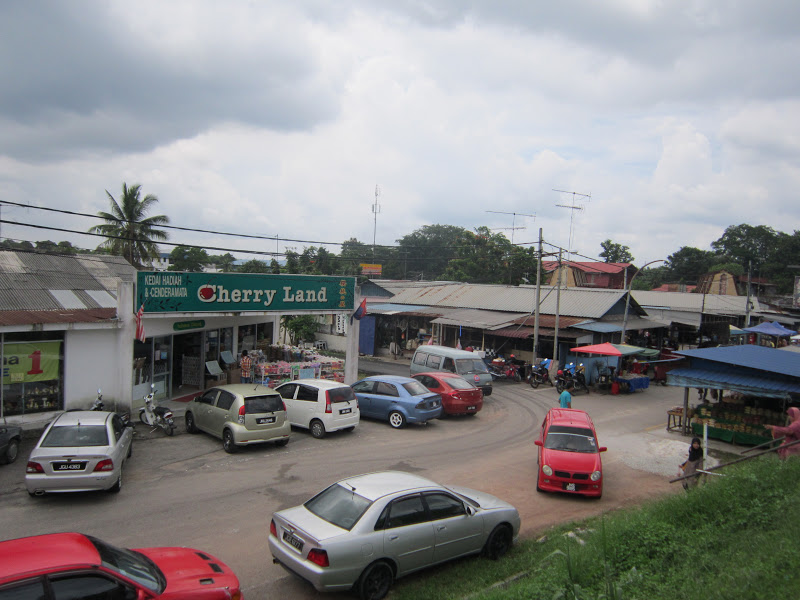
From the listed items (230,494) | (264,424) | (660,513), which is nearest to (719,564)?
(660,513)

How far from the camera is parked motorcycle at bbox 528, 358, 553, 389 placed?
85.3ft

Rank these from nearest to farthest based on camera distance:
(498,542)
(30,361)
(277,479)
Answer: (498,542), (277,479), (30,361)

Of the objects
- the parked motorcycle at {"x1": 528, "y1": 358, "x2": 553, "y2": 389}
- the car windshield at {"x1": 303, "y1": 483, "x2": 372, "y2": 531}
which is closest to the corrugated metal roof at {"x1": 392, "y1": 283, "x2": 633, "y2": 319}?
the parked motorcycle at {"x1": 528, "y1": 358, "x2": 553, "y2": 389}

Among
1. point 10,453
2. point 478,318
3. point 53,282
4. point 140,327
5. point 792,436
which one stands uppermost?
point 53,282

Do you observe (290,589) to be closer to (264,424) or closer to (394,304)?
(264,424)

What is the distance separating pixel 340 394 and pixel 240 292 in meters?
5.66

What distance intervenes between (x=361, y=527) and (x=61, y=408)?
12.3 metres

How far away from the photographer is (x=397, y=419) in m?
17.1

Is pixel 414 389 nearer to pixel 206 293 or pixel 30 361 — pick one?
pixel 206 293

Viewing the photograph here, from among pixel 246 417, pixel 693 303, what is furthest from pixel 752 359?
pixel 693 303

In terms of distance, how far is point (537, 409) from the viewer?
21156 mm

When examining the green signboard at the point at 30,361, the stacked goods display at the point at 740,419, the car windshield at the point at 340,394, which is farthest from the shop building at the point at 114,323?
the stacked goods display at the point at 740,419

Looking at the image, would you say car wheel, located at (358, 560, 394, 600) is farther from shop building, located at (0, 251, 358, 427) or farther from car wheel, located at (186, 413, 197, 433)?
shop building, located at (0, 251, 358, 427)

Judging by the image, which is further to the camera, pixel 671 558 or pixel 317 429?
pixel 317 429
